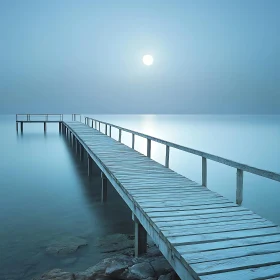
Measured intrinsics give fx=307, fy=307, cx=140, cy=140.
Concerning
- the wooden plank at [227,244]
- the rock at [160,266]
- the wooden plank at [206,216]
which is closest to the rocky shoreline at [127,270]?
the rock at [160,266]

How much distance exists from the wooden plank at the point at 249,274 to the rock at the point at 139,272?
5.42 ft

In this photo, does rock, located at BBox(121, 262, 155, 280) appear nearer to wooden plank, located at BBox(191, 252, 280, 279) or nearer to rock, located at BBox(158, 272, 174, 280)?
rock, located at BBox(158, 272, 174, 280)

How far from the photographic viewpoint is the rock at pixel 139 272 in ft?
12.9

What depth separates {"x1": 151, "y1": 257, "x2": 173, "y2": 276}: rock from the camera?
4.04m

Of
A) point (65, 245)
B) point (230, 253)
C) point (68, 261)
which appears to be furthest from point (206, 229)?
point (65, 245)

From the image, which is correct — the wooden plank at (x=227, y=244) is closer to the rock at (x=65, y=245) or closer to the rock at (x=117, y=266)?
the rock at (x=117, y=266)

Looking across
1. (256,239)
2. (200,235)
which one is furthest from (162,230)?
(256,239)

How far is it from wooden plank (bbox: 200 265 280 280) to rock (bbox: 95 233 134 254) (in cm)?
304

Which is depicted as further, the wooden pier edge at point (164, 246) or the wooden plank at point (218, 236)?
the wooden plank at point (218, 236)

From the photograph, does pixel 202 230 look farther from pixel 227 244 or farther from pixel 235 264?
pixel 235 264

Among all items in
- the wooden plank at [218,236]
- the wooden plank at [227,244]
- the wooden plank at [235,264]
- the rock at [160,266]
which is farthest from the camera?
the rock at [160,266]

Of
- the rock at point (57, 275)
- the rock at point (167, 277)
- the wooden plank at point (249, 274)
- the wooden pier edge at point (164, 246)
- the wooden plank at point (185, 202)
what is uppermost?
the wooden plank at point (249, 274)

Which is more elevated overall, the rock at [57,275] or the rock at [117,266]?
the rock at [117,266]

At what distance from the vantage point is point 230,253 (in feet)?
9.39
